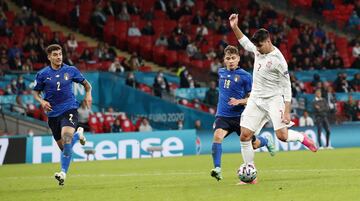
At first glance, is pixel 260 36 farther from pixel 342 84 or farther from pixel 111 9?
pixel 111 9

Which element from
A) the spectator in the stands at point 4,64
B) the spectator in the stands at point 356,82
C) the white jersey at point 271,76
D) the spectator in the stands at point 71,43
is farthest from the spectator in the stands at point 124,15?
the white jersey at point 271,76

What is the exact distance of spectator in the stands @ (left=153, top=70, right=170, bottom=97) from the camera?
32.9 m

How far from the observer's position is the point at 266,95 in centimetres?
1395

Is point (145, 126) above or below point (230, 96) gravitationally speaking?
above

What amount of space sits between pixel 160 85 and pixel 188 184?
18766 mm

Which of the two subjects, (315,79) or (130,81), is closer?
(130,81)

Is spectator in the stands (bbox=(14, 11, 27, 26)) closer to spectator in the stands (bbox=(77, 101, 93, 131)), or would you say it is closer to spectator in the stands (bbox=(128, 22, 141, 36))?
spectator in the stands (bbox=(128, 22, 141, 36))

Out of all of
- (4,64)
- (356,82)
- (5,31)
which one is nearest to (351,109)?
(356,82)

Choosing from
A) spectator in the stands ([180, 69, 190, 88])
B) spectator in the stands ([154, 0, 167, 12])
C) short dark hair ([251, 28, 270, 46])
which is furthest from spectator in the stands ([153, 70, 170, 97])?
short dark hair ([251, 28, 270, 46])

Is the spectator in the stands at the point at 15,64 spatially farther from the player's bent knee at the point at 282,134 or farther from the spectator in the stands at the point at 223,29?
the player's bent knee at the point at 282,134

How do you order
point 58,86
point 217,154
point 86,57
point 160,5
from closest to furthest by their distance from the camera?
point 217,154 → point 58,86 → point 86,57 → point 160,5

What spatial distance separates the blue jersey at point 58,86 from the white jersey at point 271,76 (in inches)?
142

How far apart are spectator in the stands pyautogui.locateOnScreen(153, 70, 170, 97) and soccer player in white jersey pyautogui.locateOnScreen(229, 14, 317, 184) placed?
1873 centimetres

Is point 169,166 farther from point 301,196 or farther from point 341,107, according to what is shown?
point 341,107
